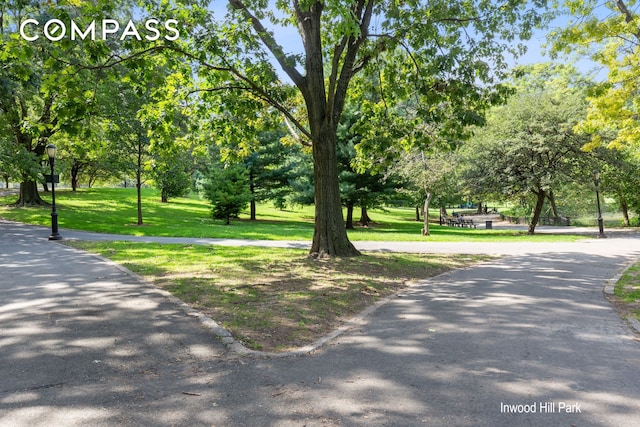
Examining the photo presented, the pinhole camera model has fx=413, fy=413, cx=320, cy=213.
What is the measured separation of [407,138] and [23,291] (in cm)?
959

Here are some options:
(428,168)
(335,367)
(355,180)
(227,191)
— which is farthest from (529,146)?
(335,367)

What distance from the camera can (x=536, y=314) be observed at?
6.01 m

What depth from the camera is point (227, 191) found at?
25.5 meters

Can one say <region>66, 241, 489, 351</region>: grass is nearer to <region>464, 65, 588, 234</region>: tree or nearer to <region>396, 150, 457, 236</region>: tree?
<region>396, 150, 457, 236</region>: tree

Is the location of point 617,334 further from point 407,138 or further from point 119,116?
point 119,116

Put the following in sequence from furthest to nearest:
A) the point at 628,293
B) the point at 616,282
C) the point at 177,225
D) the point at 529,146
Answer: the point at 177,225 < the point at 529,146 < the point at 616,282 < the point at 628,293

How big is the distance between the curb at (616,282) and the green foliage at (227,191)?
19.7m

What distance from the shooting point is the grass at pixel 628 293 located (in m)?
6.42

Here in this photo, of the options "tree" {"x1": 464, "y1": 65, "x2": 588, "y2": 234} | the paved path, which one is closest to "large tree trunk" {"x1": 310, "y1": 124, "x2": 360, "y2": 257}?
the paved path

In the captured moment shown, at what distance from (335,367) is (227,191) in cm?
2246

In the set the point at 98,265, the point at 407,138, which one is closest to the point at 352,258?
the point at 407,138

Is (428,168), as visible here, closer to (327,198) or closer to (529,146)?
(529,146)

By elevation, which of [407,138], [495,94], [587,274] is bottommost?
[587,274]

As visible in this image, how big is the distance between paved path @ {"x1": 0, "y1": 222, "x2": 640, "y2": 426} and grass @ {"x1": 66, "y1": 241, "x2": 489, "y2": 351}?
47 centimetres
